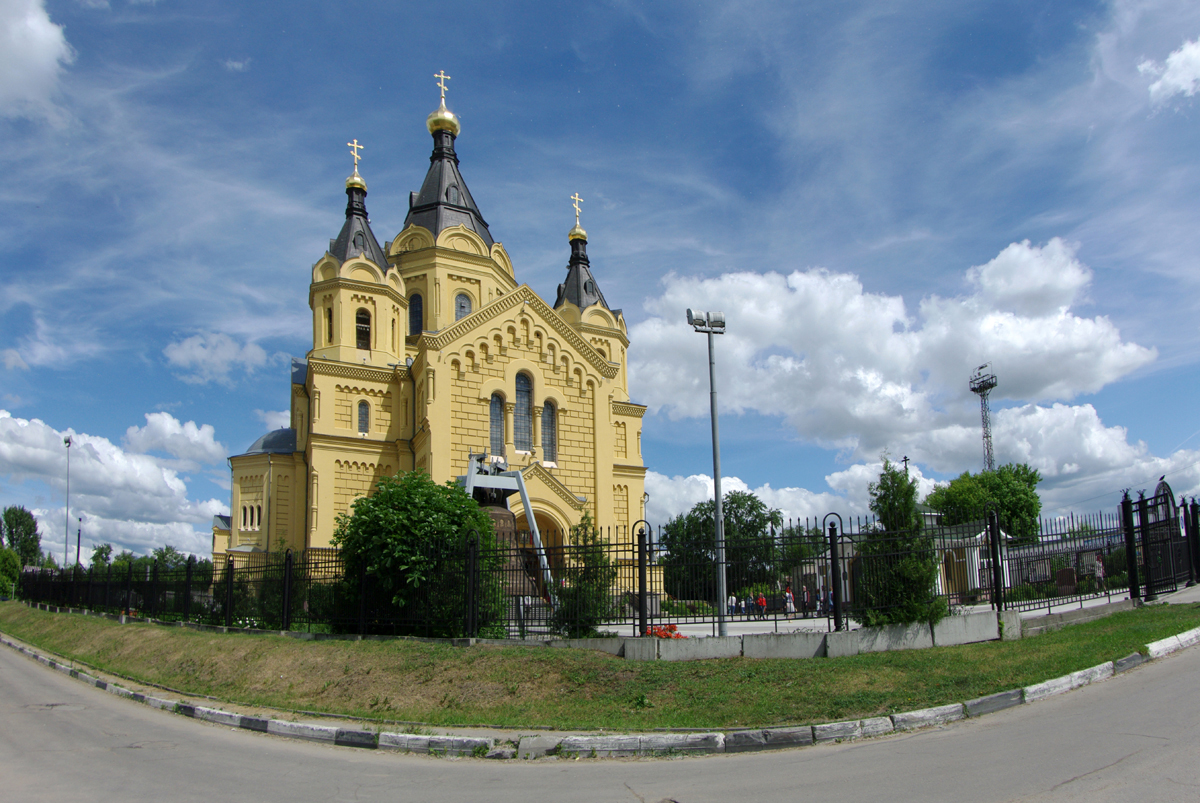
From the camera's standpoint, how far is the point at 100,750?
8.77 metres

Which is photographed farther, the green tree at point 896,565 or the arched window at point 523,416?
the arched window at point 523,416

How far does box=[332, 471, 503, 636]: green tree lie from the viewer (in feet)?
45.2

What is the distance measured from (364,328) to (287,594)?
1919 cm

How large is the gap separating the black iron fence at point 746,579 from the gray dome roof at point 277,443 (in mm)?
20273

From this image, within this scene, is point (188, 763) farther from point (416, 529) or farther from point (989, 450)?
point (989, 450)

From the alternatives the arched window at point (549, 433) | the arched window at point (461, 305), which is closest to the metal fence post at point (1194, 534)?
the arched window at point (549, 433)

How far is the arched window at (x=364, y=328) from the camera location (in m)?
34.2

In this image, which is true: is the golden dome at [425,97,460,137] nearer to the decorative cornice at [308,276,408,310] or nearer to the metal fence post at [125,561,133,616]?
the decorative cornice at [308,276,408,310]

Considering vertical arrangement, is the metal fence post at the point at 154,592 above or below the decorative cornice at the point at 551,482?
below

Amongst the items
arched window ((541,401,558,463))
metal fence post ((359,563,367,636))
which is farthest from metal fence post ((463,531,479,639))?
arched window ((541,401,558,463))

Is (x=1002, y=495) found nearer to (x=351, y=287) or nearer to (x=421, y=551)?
(x=351, y=287)

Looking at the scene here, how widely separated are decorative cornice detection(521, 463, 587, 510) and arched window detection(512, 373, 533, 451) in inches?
71.6

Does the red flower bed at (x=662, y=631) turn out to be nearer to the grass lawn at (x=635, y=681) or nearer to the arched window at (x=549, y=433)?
the grass lawn at (x=635, y=681)

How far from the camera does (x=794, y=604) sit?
42.4 ft
